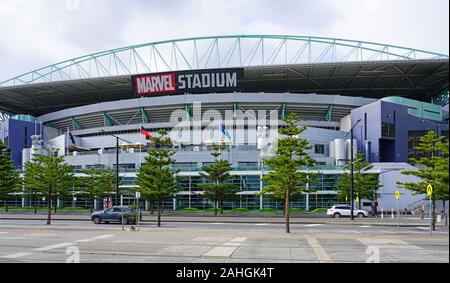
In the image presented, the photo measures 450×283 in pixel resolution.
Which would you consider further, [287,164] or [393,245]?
[287,164]

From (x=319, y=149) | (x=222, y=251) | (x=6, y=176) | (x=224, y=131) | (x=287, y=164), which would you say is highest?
(x=224, y=131)

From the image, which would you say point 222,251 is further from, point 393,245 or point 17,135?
point 17,135

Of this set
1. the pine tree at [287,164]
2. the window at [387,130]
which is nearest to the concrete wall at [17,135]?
the window at [387,130]

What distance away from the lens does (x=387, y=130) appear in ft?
265

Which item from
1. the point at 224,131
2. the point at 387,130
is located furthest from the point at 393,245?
the point at 387,130

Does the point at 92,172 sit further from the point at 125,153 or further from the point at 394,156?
the point at 394,156

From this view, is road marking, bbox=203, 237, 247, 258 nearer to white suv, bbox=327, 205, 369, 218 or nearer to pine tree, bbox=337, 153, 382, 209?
white suv, bbox=327, 205, 369, 218

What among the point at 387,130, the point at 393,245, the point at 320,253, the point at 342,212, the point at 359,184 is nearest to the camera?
the point at 320,253

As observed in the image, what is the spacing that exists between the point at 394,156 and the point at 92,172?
5405 cm

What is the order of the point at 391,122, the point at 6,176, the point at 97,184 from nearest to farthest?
the point at 6,176
the point at 97,184
the point at 391,122

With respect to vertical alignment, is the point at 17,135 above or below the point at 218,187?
above

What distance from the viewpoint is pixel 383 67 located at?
301 ft

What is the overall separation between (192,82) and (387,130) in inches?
1576
